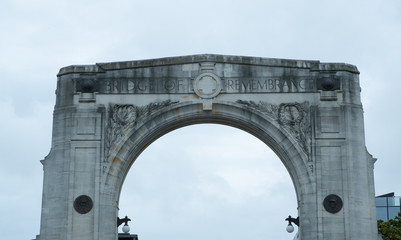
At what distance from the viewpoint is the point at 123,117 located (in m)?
27.2

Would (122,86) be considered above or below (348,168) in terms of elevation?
above

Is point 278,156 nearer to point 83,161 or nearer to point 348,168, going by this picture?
point 348,168

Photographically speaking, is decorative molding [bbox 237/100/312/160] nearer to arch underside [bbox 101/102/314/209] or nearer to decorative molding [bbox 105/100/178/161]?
arch underside [bbox 101/102/314/209]

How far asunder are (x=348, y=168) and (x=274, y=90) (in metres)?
3.58

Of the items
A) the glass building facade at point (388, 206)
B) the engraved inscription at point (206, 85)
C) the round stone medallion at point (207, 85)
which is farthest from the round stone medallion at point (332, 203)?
the glass building facade at point (388, 206)

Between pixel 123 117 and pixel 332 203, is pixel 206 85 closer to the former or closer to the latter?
pixel 123 117

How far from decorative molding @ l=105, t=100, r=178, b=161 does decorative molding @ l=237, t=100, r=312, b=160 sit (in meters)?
2.96

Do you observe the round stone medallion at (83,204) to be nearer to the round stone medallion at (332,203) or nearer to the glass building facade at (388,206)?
the round stone medallion at (332,203)

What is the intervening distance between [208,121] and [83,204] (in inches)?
201

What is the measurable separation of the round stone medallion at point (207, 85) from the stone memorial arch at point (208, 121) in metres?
0.03

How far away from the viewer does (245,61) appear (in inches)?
1086

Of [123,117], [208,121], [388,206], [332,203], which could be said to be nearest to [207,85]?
[208,121]

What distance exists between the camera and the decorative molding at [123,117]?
2703 cm

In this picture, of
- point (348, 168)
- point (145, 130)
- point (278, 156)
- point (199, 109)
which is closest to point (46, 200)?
point (145, 130)
